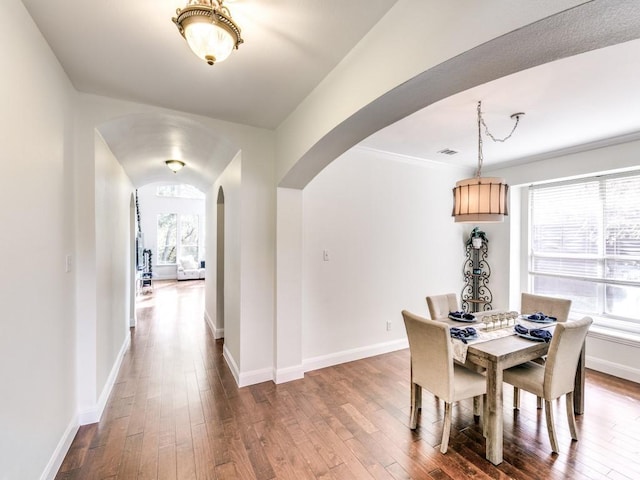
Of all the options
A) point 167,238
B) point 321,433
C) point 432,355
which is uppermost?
point 167,238

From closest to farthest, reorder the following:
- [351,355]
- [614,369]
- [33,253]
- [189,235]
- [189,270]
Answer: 1. [33,253]
2. [614,369]
3. [351,355]
4. [189,270]
5. [189,235]

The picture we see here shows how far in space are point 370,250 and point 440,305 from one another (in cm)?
115

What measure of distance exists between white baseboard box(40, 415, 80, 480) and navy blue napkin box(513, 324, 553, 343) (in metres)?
3.46

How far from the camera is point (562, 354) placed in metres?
2.03

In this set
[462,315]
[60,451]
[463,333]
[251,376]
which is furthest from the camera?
[251,376]

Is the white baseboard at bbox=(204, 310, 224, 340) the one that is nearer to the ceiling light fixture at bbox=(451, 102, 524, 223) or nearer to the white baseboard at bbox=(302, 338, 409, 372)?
the white baseboard at bbox=(302, 338, 409, 372)

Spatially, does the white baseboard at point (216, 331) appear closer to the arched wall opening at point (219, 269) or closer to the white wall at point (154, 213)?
the arched wall opening at point (219, 269)

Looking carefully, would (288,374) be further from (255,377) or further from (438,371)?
(438,371)

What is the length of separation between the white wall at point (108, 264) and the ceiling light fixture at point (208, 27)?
1.72 metres

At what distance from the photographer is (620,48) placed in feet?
5.92

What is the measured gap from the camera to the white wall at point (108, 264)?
2.54m

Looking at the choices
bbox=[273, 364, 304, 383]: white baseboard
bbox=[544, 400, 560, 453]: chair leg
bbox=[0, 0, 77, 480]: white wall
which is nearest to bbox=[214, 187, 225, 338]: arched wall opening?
bbox=[273, 364, 304, 383]: white baseboard

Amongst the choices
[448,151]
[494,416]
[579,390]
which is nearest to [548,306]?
[579,390]

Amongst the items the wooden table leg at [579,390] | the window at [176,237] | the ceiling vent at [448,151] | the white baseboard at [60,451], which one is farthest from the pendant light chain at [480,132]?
the window at [176,237]
